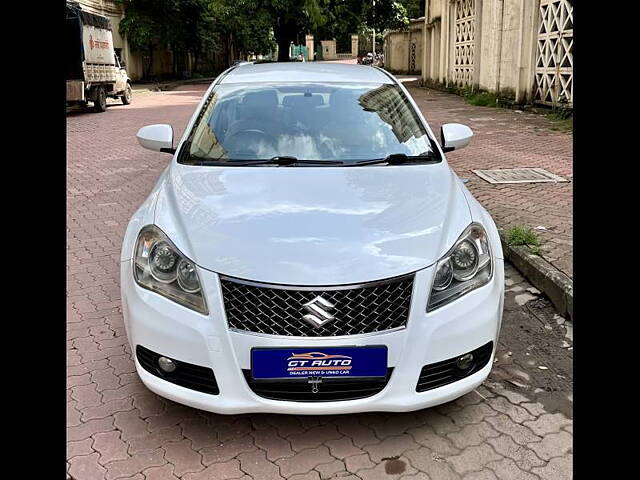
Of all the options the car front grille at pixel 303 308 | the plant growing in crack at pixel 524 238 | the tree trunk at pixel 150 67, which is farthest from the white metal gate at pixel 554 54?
the tree trunk at pixel 150 67

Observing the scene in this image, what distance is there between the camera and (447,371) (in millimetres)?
2631

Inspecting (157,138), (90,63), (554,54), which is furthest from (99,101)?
(157,138)

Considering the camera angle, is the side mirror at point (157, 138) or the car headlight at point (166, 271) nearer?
the car headlight at point (166, 271)

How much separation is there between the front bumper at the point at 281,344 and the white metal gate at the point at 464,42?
1725cm

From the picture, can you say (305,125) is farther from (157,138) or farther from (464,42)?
(464,42)

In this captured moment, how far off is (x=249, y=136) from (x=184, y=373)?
1661 millimetres

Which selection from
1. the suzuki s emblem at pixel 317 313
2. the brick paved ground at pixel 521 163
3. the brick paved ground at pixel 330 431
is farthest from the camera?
the brick paved ground at pixel 521 163

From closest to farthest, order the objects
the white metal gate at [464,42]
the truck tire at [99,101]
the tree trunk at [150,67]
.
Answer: the truck tire at [99,101] → the white metal gate at [464,42] → the tree trunk at [150,67]

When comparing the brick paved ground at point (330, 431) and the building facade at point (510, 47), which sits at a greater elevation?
the building facade at point (510, 47)

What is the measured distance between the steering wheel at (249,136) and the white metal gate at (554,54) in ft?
33.7

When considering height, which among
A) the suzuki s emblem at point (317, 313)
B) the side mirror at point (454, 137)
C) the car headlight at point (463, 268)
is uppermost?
the side mirror at point (454, 137)

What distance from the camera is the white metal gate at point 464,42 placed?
18625 mm

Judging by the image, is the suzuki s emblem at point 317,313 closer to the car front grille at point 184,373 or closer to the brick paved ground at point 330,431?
the car front grille at point 184,373
